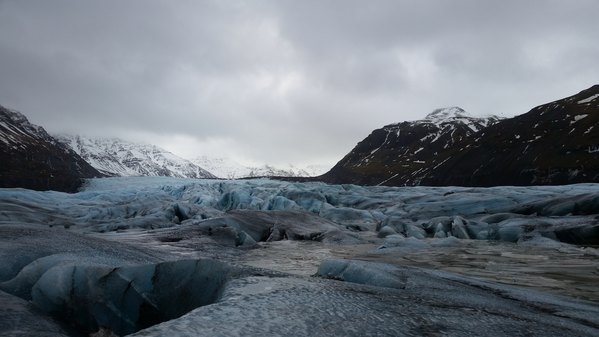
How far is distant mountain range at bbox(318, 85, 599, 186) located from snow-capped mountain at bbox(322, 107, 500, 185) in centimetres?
43

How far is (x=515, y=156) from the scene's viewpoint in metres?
85.7

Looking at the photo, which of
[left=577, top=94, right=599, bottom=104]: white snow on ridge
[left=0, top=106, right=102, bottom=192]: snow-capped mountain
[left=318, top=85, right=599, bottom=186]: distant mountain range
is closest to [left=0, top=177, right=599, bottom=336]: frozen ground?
[left=318, top=85, right=599, bottom=186]: distant mountain range

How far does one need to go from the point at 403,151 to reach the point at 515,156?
5972 centimetres

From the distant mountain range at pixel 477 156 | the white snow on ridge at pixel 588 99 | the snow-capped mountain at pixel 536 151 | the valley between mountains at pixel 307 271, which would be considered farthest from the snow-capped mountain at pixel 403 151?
the valley between mountains at pixel 307 271

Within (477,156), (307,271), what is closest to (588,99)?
(477,156)

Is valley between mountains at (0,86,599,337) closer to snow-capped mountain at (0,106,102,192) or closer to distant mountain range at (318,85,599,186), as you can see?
distant mountain range at (318,85,599,186)

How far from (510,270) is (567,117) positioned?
329 feet

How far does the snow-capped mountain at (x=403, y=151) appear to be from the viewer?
11731 centimetres

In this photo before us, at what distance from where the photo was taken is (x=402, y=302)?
4.04 m

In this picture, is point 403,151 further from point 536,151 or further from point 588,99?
point 536,151


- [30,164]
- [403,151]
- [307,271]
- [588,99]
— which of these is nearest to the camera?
[307,271]

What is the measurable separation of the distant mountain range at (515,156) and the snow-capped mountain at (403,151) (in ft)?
1.42

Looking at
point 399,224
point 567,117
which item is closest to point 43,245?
point 399,224

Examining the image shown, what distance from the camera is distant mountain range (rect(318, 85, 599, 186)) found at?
7612cm
